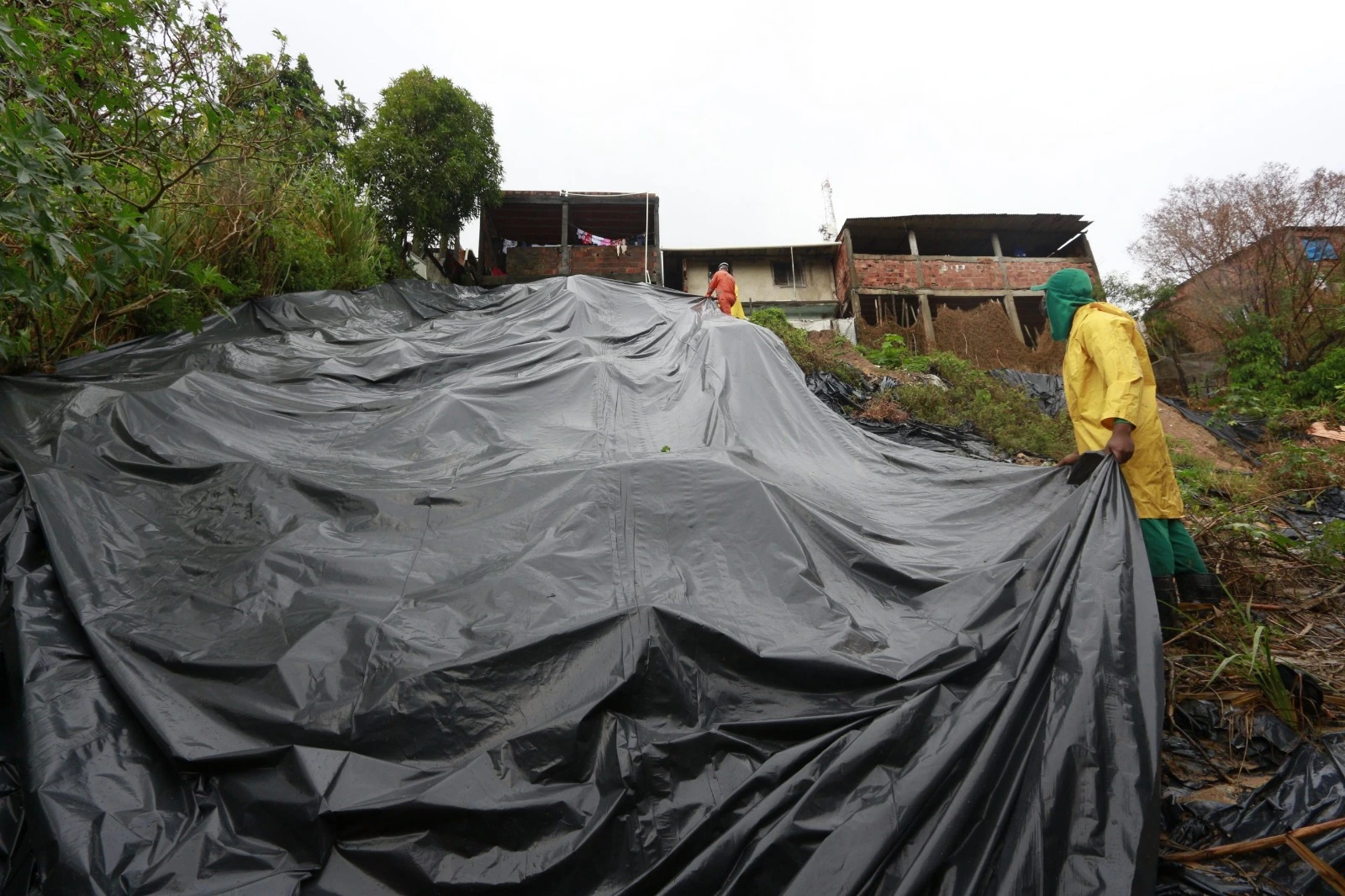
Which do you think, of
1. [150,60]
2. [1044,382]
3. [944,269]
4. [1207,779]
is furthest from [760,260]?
[1207,779]

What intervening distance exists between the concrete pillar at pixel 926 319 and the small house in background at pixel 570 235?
526cm

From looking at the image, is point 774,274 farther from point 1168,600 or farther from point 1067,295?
point 1168,600

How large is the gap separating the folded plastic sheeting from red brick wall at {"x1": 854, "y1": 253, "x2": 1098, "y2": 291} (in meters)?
11.2

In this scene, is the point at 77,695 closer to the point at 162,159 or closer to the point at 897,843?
the point at 897,843

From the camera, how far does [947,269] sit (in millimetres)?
13078

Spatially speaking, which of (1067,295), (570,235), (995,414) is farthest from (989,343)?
(1067,295)

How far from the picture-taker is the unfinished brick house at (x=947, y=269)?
42.1 ft

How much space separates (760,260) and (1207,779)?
44.5ft

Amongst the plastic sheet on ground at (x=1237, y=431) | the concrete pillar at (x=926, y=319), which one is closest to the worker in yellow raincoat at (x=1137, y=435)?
the plastic sheet on ground at (x=1237, y=431)

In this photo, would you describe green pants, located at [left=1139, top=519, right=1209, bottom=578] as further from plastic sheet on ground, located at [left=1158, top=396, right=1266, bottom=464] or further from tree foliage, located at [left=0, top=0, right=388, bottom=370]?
plastic sheet on ground, located at [left=1158, top=396, right=1266, bottom=464]

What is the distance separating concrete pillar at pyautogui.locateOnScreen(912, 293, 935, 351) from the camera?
38.6 ft

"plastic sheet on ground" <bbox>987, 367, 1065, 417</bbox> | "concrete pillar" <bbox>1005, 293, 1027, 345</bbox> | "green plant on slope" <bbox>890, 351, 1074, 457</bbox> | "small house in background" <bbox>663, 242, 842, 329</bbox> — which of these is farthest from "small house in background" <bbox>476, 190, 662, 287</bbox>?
"green plant on slope" <bbox>890, 351, 1074, 457</bbox>

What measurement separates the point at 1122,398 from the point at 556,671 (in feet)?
6.83

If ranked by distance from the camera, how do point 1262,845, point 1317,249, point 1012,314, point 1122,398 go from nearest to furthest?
point 1262,845 → point 1122,398 → point 1317,249 → point 1012,314
